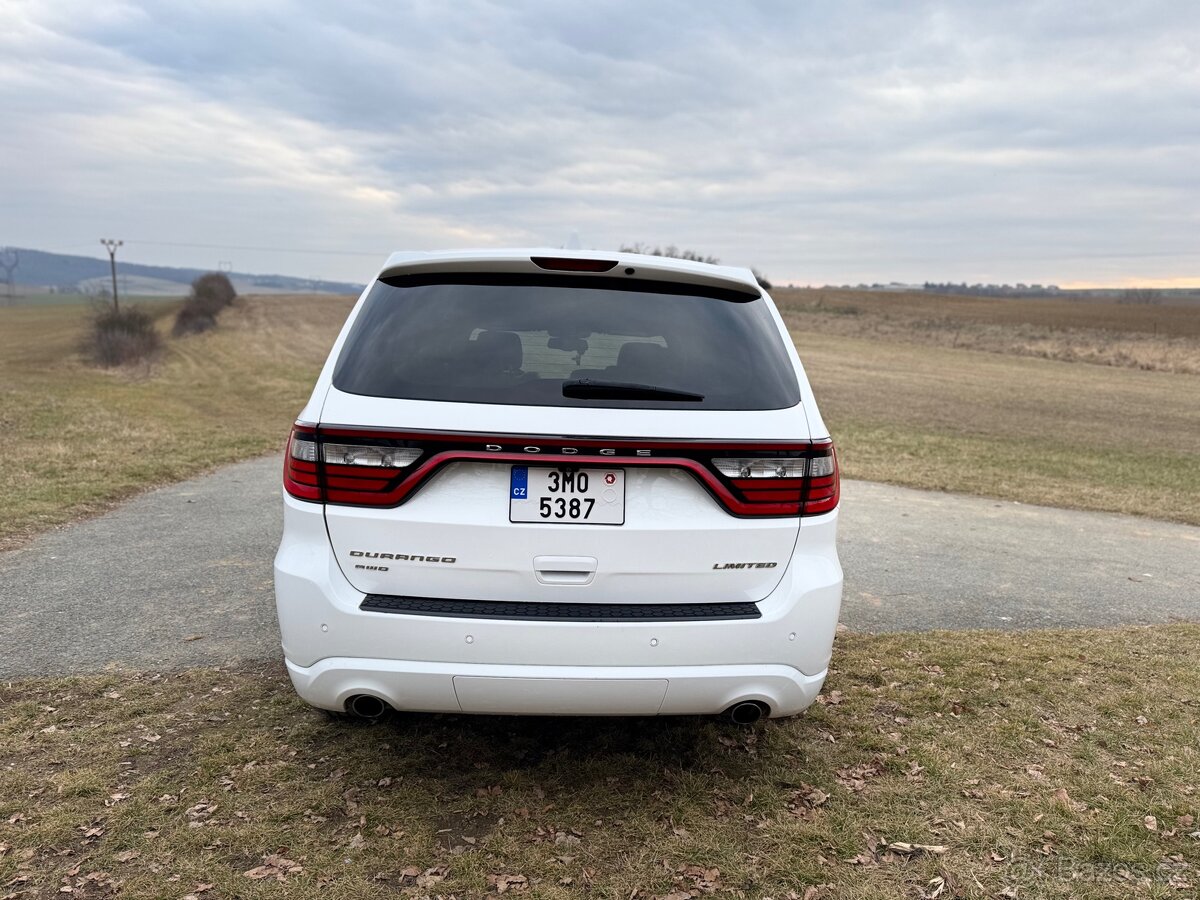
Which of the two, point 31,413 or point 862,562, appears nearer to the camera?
point 862,562

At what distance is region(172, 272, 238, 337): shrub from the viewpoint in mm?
47747

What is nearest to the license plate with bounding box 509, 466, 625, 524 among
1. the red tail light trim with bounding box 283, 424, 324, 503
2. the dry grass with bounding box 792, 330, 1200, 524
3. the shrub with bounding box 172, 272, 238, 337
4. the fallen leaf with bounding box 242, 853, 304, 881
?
the red tail light trim with bounding box 283, 424, 324, 503

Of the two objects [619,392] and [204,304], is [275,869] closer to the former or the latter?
[619,392]

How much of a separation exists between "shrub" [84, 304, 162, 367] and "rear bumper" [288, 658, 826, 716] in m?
30.2

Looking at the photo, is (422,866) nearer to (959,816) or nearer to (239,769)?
(239,769)

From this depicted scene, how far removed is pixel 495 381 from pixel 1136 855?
104 inches

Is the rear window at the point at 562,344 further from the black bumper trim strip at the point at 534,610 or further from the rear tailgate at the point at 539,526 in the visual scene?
the black bumper trim strip at the point at 534,610

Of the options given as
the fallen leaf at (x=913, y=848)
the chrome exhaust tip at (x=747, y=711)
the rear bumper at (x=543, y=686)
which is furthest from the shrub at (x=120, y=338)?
the fallen leaf at (x=913, y=848)

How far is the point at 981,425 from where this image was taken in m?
15.8

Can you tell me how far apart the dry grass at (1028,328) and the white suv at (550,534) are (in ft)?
115

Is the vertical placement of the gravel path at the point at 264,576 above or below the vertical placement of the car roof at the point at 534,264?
below

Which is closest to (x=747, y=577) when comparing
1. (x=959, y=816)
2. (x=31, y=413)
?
(x=959, y=816)

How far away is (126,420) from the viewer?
40.7ft

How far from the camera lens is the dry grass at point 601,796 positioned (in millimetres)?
2529
